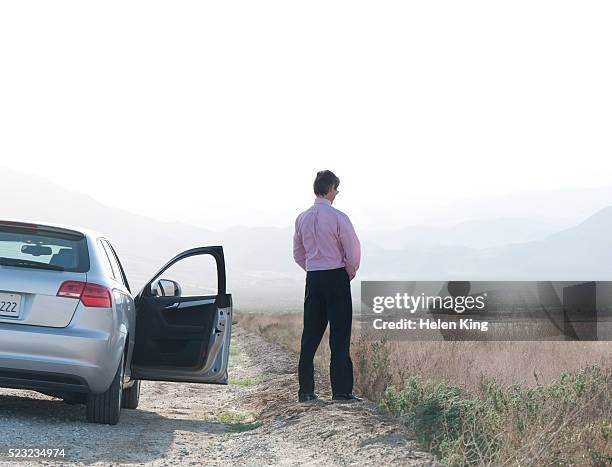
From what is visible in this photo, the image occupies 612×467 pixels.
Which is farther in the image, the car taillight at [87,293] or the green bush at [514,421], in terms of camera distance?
the car taillight at [87,293]

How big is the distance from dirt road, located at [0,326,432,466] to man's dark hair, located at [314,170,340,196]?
81.2 inches

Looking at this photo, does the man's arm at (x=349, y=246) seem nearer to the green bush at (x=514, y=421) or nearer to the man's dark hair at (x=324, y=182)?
the man's dark hair at (x=324, y=182)

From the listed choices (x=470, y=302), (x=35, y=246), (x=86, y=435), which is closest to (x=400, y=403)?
(x=86, y=435)

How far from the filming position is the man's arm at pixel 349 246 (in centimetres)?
1059

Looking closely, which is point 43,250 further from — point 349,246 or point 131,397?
point 349,246

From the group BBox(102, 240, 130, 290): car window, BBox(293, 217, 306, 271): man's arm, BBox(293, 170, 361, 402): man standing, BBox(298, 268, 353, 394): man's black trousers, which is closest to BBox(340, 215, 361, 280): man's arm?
BBox(293, 170, 361, 402): man standing

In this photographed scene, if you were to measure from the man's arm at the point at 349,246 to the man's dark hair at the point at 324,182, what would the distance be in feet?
1.15

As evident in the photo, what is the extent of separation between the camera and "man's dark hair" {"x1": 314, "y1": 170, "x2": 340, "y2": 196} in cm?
1077

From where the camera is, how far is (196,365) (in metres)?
10.4

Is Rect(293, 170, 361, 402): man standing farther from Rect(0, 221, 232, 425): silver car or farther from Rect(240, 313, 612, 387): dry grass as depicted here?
Rect(240, 313, 612, 387): dry grass

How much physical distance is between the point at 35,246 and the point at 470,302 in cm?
4280

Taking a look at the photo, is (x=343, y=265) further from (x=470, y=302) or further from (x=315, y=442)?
(x=470, y=302)

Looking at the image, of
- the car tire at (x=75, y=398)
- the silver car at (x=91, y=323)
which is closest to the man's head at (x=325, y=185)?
the silver car at (x=91, y=323)

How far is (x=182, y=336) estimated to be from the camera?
10477 mm
